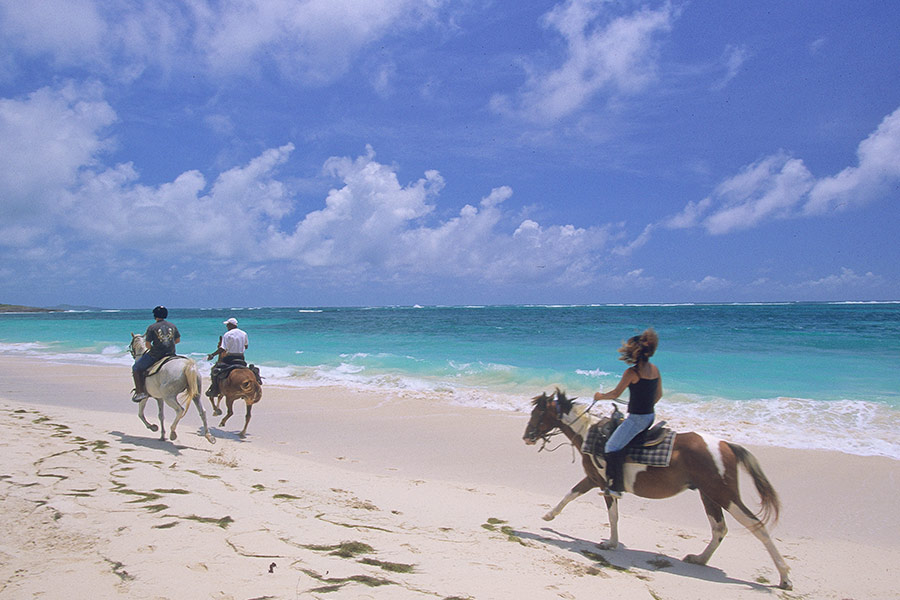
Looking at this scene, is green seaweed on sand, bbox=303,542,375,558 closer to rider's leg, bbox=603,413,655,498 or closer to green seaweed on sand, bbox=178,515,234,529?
green seaweed on sand, bbox=178,515,234,529

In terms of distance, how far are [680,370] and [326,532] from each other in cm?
1514

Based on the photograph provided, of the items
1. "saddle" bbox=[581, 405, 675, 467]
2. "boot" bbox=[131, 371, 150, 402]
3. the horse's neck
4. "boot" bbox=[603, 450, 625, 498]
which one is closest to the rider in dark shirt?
"boot" bbox=[131, 371, 150, 402]

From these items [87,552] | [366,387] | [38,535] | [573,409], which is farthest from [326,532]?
[366,387]

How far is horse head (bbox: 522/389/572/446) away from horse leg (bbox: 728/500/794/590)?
5.24ft

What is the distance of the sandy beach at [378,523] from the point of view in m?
3.19

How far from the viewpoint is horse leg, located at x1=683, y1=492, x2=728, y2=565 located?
4.30 m

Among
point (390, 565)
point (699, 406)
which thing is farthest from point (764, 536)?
point (699, 406)

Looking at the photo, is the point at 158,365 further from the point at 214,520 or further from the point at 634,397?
the point at 634,397

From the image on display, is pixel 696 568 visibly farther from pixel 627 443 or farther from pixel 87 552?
pixel 87 552

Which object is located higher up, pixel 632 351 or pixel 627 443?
pixel 632 351

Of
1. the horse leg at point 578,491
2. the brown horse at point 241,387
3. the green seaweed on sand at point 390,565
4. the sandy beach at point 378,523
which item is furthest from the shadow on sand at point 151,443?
the horse leg at point 578,491

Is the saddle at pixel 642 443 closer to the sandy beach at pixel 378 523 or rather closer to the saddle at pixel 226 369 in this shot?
the sandy beach at pixel 378 523

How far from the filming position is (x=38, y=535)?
3.58 metres

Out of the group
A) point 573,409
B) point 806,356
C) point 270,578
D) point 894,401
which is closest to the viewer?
point 270,578
